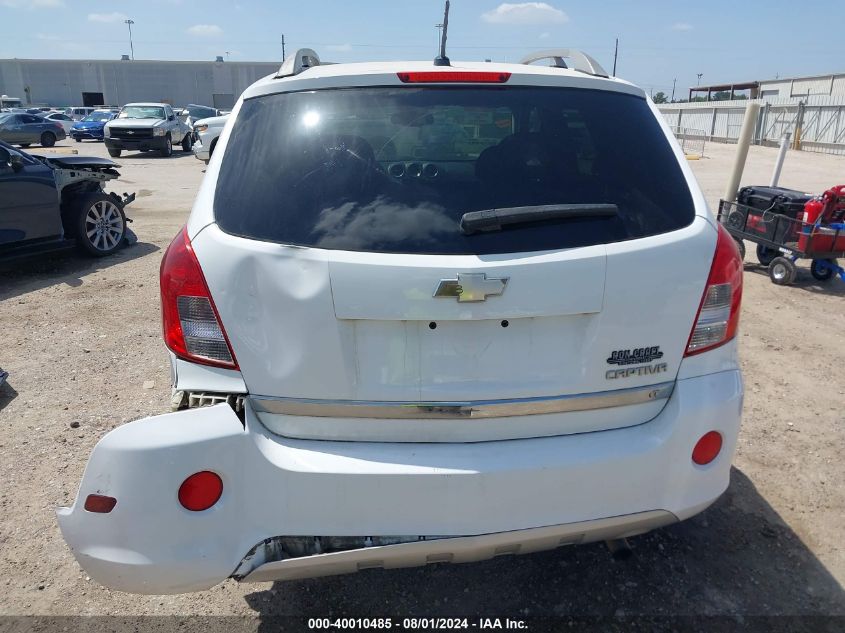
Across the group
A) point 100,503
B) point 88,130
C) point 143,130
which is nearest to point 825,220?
point 100,503

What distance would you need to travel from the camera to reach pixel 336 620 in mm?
2463

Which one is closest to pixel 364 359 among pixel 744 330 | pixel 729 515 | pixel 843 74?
pixel 729 515

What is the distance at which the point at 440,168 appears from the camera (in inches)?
84.9

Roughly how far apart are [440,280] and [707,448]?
1099mm

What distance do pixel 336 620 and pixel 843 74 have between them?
154ft

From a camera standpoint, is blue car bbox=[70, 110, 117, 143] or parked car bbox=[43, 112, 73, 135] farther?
parked car bbox=[43, 112, 73, 135]

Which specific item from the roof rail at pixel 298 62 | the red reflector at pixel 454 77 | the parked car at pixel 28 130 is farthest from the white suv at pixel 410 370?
the parked car at pixel 28 130

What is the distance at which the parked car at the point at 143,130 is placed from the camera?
23.9 m

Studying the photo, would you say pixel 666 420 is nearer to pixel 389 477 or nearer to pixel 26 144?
pixel 389 477

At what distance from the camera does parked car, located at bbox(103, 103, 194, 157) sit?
78.4 ft

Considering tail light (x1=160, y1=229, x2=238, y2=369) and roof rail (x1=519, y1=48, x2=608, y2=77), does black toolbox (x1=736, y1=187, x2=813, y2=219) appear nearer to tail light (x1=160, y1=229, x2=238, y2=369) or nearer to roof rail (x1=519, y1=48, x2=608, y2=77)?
roof rail (x1=519, y1=48, x2=608, y2=77)

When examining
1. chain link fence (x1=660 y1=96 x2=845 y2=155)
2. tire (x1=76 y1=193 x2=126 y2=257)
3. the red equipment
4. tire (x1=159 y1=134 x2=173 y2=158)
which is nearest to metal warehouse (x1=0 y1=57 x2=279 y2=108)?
chain link fence (x1=660 y1=96 x2=845 y2=155)

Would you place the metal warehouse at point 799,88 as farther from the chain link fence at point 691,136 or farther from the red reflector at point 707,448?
the red reflector at point 707,448

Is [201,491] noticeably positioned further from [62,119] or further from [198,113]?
[62,119]
